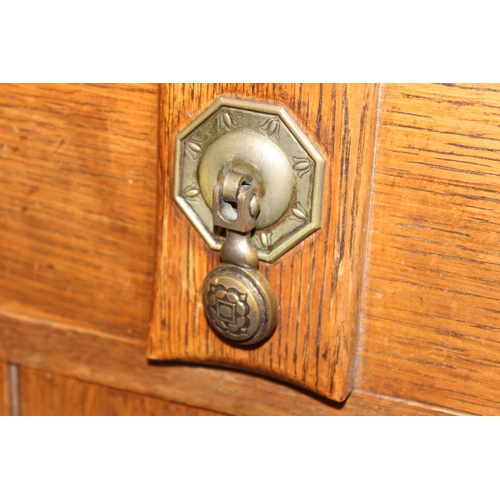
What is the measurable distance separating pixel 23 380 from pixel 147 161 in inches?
11.7

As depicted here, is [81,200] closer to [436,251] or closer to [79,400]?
[79,400]

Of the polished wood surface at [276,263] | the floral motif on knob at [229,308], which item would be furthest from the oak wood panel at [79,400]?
the floral motif on knob at [229,308]

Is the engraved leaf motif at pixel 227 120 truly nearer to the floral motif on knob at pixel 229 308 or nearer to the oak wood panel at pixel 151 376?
the floral motif on knob at pixel 229 308

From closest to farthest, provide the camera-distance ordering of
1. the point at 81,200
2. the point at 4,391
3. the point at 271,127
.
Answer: the point at 271,127
the point at 81,200
the point at 4,391

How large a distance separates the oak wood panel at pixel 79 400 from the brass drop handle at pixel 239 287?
0.50ft

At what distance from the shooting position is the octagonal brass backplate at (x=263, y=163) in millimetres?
556

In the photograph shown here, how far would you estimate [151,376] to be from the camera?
728mm

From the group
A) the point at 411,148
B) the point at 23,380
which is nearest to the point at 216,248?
the point at 411,148

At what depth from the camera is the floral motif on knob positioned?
0.59 meters

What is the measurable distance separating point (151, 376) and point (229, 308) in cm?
17

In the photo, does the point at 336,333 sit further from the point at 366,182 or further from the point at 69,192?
the point at 69,192

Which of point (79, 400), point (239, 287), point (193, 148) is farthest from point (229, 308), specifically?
point (79, 400)

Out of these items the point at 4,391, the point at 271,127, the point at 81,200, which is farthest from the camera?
the point at 4,391

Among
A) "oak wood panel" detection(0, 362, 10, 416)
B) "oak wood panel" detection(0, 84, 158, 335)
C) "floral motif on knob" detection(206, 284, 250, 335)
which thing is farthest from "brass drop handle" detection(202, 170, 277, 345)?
"oak wood panel" detection(0, 362, 10, 416)
